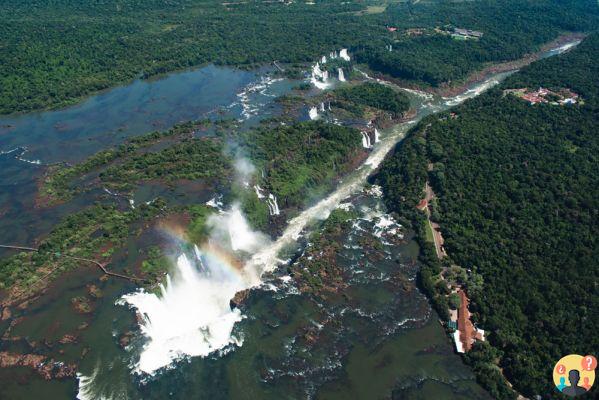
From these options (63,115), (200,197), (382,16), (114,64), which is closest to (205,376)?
(200,197)

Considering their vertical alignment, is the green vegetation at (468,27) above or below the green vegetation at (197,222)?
above

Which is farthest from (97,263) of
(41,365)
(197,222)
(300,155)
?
(300,155)

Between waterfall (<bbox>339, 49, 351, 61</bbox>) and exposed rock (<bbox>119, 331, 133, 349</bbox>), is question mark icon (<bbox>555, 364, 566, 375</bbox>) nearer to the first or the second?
exposed rock (<bbox>119, 331, 133, 349</bbox>)

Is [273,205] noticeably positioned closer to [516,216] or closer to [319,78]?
[516,216]

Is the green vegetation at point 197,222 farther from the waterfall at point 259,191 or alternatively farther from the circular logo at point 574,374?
the circular logo at point 574,374

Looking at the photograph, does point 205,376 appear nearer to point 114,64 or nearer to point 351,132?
point 351,132

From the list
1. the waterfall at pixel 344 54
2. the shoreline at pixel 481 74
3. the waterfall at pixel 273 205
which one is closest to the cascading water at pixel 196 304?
the waterfall at pixel 273 205

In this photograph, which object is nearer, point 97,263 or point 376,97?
point 97,263
